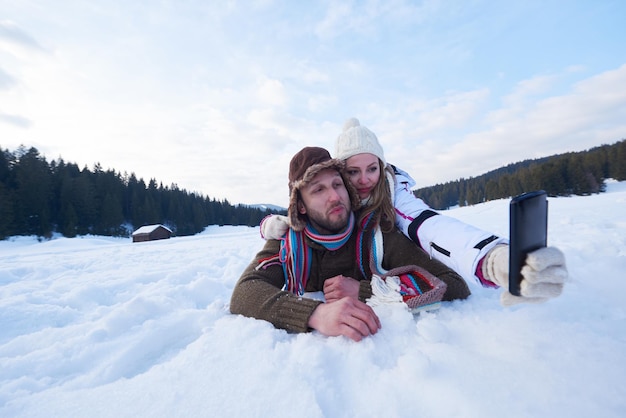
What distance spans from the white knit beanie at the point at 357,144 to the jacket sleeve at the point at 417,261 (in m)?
0.81

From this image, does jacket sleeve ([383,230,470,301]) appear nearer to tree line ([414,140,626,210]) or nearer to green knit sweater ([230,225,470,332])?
green knit sweater ([230,225,470,332])

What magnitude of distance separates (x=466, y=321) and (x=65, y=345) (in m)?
2.46

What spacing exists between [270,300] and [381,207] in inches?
46.5

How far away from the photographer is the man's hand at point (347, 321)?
132 cm

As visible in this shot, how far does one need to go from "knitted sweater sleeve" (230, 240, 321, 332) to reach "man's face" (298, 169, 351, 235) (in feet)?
1.58

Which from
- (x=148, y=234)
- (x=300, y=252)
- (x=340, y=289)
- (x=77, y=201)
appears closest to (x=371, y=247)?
(x=340, y=289)

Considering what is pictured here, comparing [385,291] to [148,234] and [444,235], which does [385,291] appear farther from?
[148,234]

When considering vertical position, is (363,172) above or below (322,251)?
above

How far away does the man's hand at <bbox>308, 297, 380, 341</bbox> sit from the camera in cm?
132

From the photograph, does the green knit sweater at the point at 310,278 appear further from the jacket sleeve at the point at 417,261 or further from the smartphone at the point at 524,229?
the smartphone at the point at 524,229

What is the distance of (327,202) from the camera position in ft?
7.22

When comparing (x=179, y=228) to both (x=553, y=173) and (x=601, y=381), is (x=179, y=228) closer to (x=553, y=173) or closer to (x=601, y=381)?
(x=601, y=381)

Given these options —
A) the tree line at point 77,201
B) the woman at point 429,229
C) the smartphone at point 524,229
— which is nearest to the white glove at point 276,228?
the woman at point 429,229

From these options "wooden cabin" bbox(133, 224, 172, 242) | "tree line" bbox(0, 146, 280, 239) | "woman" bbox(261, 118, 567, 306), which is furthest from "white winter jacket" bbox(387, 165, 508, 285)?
"tree line" bbox(0, 146, 280, 239)
